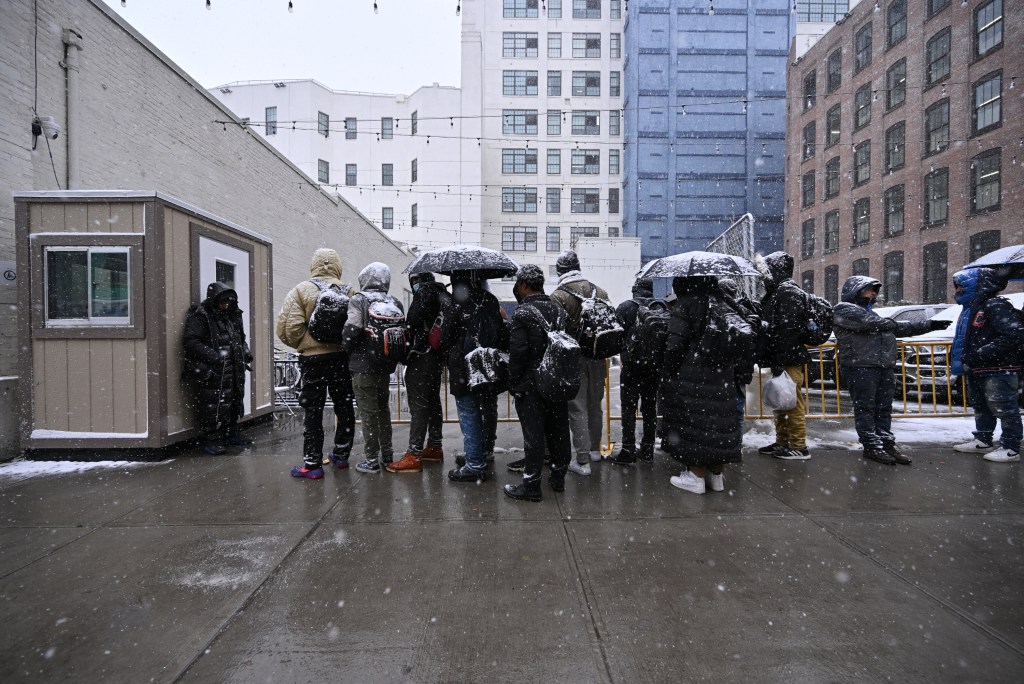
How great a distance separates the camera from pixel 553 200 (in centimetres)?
4062

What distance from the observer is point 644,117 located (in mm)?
38969

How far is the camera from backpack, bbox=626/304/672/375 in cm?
491

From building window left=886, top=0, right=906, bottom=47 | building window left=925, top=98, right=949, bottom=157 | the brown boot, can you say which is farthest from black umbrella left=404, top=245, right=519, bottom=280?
building window left=886, top=0, right=906, bottom=47

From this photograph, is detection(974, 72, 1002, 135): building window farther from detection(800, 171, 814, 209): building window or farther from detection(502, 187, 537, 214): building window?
detection(502, 187, 537, 214): building window

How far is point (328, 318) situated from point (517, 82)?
3953 centimetres

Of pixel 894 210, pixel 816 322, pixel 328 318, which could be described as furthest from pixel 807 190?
pixel 328 318

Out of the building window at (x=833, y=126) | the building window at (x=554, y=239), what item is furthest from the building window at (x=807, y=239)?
the building window at (x=554, y=239)

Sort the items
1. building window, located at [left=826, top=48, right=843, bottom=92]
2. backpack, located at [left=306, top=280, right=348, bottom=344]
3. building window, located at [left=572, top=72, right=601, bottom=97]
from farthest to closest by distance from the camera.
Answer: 1. building window, located at [left=572, top=72, right=601, bottom=97]
2. building window, located at [left=826, top=48, right=843, bottom=92]
3. backpack, located at [left=306, top=280, right=348, bottom=344]

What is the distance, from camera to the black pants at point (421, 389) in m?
4.98

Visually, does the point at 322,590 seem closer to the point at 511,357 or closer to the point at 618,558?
the point at 618,558

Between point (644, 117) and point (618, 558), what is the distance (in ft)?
134

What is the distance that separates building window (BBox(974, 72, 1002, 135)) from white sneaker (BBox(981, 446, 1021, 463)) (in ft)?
71.1

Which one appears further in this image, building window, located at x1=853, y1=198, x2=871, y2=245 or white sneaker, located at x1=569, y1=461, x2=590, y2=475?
building window, located at x1=853, y1=198, x2=871, y2=245

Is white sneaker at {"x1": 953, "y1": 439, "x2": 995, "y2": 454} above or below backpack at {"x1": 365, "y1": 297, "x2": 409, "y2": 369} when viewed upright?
below
